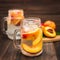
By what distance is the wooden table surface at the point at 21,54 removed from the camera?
88 centimetres

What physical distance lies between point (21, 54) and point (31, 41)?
0.08 meters

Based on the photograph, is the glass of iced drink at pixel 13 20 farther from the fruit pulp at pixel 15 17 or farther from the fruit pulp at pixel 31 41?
the fruit pulp at pixel 31 41

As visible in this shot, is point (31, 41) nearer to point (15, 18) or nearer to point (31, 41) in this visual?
point (31, 41)

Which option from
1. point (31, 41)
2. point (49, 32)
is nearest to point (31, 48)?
point (31, 41)

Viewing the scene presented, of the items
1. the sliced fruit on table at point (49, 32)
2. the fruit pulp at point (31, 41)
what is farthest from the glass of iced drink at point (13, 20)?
the fruit pulp at point (31, 41)

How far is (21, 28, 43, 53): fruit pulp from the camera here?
34.9 inches

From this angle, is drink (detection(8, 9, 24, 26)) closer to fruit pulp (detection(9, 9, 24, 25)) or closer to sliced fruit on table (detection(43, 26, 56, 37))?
fruit pulp (detection(9, 9, 24, 25))

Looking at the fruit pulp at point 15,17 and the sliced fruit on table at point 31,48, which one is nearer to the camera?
the sliced fruit on table at point 31,48

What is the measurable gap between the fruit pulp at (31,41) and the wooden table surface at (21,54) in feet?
0.12

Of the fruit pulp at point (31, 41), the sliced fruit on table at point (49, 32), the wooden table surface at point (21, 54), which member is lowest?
the wooden table surface at point (21, 54)

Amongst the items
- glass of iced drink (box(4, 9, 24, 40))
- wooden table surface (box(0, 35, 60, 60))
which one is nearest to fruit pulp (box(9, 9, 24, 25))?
glass of iced drink (box(4, 9, 24, 40))

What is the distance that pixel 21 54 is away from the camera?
92 centimetres

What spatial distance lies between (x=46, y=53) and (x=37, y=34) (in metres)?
0.10

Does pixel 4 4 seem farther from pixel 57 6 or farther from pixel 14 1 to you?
pixel 57 6
